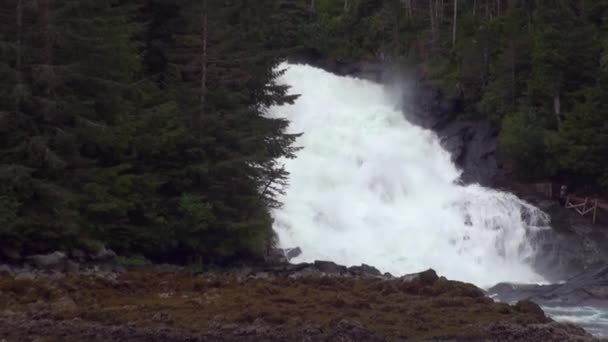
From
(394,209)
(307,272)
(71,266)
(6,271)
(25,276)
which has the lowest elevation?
(25,276)

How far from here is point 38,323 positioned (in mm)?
16891

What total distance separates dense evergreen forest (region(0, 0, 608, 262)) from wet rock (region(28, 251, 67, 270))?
2.46 feet

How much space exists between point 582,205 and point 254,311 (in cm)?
2759

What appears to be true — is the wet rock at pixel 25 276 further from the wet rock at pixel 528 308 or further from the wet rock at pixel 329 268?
the wet rock at pixel 528 308

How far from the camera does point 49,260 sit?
25.0m

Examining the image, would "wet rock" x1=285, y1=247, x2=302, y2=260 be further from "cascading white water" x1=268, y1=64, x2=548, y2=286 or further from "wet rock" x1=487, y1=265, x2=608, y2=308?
"wet rock" x1=487, y1=265, x2=608, y2=308

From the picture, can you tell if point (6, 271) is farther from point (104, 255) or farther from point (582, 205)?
point (582, 205)

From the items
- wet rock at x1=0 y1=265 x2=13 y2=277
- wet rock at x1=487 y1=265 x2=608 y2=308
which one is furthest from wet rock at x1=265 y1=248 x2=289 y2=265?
wet rock at x1=0 y1=265 x2=13 y2=277

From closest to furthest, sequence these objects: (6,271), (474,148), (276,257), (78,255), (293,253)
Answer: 1. (6,271)
2. (78,255)
3. (276,257)
4. (293,253)
5. (474,148)

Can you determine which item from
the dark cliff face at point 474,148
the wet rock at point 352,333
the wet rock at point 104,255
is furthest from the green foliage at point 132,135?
the dark cliff face at point 474,148

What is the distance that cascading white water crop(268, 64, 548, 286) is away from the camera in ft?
118

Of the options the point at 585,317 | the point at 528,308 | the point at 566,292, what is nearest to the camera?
the point at 528,308

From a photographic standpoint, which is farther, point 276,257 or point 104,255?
point 276,257

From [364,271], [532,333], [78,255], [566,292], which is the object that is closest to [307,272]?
[364,271]
